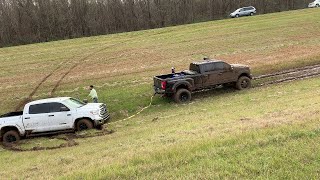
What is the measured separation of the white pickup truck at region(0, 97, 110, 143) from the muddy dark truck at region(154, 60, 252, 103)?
4.45m

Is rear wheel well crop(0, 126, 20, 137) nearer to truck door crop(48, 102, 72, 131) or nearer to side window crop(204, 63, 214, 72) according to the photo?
Result: truck door crop(48, 102, 72, 131)

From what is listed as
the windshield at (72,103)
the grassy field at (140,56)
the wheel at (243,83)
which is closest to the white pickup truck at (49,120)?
the windshield at (72,103)

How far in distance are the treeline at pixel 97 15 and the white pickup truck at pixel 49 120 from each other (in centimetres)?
4551

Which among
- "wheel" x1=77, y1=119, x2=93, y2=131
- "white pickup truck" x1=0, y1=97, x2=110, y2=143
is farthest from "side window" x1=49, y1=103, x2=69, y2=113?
"wheel" x1=77, y1=119, x2=93, y2=131

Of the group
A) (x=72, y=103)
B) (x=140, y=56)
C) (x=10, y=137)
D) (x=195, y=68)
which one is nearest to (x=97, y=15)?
(x=140, y=56)

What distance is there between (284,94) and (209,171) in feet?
43.9

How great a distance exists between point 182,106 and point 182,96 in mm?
872

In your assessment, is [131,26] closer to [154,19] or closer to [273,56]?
[154,19]

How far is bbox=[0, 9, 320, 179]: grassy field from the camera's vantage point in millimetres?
6930

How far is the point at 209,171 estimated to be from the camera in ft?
21.2

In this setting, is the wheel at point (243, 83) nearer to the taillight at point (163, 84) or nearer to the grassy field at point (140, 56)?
the grassy field at point (140, 56)

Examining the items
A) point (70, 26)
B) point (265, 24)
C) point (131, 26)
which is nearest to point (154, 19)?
point (131, 26)

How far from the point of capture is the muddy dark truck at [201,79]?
20.4 m

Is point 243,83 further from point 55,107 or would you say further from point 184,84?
point 55,107
